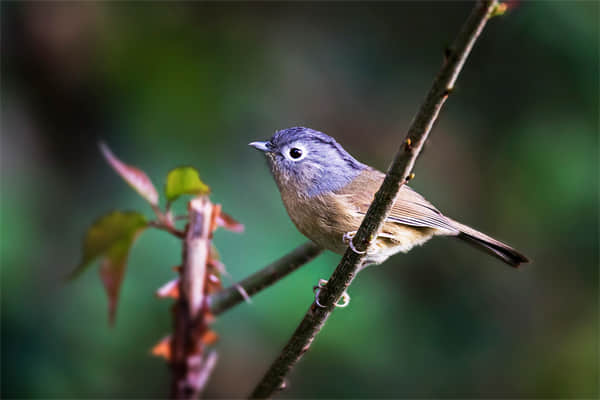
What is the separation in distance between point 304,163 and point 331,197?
16 cm

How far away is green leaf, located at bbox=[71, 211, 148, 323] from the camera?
5.23 ft

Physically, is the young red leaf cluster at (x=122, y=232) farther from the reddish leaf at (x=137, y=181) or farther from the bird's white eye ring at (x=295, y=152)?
the bird's white eye ring at (x=295, y=152)

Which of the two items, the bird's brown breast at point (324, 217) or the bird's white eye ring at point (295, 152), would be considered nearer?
the bird's brown breast at point (324, 217)

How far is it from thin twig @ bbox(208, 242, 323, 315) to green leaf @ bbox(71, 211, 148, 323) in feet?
0.97

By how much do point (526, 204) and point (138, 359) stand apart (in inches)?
92.6

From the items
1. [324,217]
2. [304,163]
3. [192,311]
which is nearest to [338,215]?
[324,217]

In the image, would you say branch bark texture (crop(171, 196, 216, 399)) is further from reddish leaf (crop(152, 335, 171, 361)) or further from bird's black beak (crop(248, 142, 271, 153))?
bird's black beak (crop(248, 142, 271, 153))

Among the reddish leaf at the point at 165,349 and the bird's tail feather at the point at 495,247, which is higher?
the bird's tail feather at the point at 495,247

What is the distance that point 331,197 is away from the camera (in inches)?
79.5

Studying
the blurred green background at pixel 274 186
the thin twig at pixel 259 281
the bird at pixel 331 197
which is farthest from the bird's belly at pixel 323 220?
the blurred green background at pixel 274 186

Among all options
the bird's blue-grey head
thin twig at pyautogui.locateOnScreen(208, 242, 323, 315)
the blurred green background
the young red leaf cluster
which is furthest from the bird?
the blurred green background

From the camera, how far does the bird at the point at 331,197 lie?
194 cm

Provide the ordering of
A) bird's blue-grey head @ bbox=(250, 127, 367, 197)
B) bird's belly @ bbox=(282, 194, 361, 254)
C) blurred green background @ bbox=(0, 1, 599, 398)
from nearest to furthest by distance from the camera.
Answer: bird's belly @ bbox=(282, 194, 361, 254) → bird's blue-grey head @ bbox=(250, 127, 367, 197) → blurred green background @ bbox=(0, 1, 599, 398)

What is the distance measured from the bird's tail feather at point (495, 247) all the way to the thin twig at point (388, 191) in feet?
3.29
